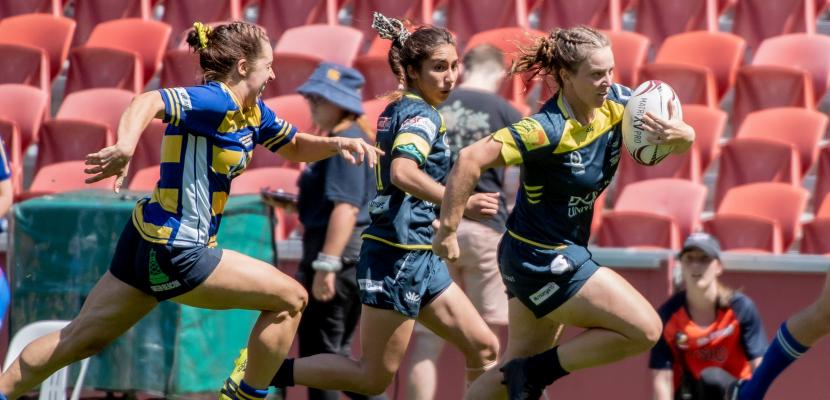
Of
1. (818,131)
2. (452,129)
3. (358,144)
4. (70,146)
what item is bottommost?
(70,146)

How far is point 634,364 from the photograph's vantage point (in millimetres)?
6289

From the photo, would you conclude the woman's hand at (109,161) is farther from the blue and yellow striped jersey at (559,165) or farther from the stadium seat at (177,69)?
the stadium seat at (177,69)

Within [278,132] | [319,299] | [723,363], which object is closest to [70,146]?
[319,299]

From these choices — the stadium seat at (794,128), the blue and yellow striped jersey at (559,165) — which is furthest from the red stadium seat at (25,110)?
the blue and yellow striped jersey at (559,165)

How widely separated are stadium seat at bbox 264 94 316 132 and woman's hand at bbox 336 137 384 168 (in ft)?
10.2

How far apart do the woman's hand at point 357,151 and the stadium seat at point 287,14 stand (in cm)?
536

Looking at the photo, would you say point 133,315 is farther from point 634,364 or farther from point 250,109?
point 634,364

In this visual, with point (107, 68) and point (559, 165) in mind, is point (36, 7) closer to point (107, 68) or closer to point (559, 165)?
point (107, 68)

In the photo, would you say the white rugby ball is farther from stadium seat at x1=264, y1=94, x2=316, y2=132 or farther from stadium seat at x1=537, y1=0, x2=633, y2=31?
stadium seat at x1=537, y1=0, x2=633, y2=31

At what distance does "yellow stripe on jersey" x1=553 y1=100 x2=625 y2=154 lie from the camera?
4.45m

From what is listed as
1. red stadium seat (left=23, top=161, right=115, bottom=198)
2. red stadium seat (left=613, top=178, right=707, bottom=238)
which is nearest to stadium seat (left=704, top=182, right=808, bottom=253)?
red stadium seat (left=613, top=178, right=707, bottom=238)

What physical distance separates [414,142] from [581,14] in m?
5.19

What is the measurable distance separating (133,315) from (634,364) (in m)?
2.67

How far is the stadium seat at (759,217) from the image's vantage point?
23.4ft
